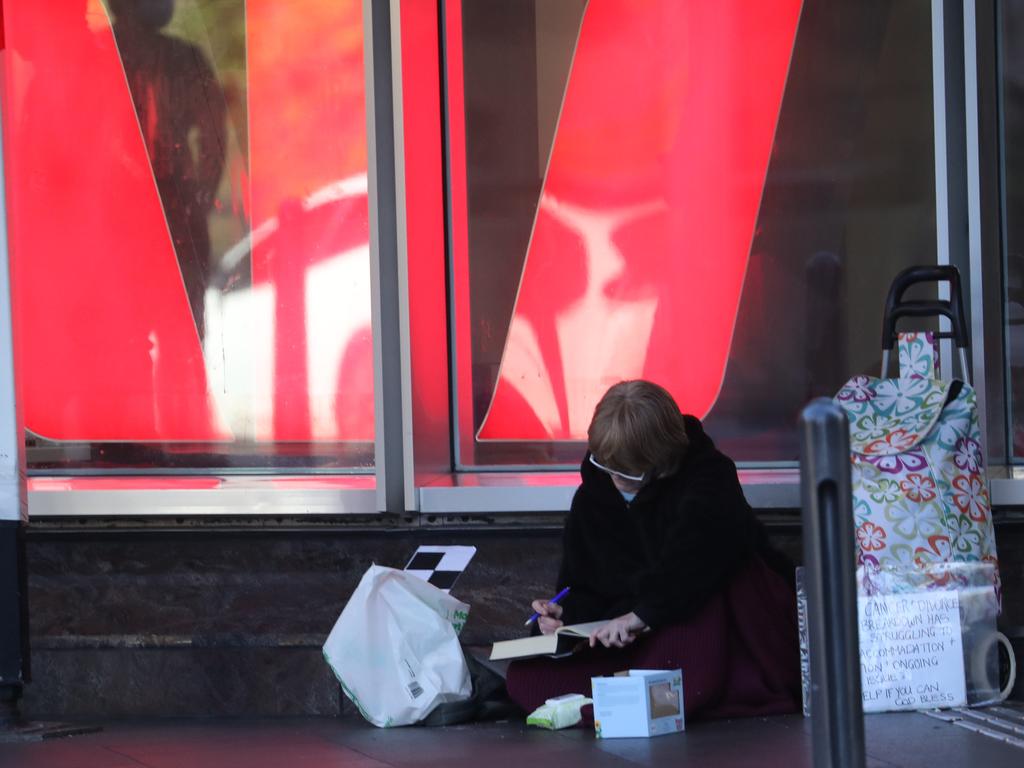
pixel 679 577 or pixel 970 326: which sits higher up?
pixel 970 326

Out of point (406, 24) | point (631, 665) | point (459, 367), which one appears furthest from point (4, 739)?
point (406, 24)

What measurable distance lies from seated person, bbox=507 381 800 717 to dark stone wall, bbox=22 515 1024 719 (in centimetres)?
75

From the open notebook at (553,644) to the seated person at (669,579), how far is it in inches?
2.1

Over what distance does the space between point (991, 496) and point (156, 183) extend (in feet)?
12.0

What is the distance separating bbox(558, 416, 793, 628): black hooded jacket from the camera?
13.9ft

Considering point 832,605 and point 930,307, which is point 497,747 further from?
point 930,307

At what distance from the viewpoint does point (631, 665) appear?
170 inches

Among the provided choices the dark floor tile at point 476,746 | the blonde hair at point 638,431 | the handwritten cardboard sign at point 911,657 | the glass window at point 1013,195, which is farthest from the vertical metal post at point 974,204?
the dark floor tile at point 476,746

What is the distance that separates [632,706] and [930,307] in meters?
1.78

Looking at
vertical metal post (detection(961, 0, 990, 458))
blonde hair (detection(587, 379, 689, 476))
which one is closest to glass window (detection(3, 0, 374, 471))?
blonde hair (detection(587, 379, 689, 476))

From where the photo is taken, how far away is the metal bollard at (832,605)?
2.44 m

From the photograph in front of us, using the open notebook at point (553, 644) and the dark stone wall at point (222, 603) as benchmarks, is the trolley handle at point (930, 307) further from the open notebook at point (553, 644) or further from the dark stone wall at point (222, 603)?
the open notebook at point (553, 644)

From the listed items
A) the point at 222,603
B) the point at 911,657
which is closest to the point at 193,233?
the point at 222,603

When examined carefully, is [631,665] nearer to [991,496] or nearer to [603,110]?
[991,496]
